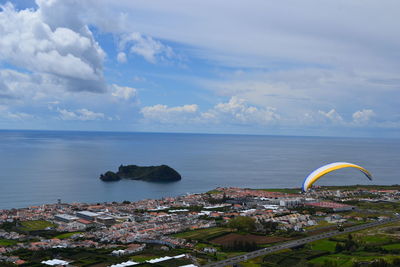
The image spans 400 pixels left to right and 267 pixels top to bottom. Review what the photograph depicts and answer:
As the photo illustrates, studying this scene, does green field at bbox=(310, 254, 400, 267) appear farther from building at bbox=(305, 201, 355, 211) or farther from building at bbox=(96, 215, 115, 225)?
building at bbox=(96, 215, 115, 225)

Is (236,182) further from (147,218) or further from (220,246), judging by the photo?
(220,246)

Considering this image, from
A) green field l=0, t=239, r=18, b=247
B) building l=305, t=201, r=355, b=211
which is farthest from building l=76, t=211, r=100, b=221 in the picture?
building l=305, t=201, r=355, b=211

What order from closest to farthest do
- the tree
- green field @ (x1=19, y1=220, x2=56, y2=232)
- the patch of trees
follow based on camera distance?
the patch of trees < the tree < green field @ (x1=19, y1=220, x2=56, y2=232)

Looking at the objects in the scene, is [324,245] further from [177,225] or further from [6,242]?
[6,242]

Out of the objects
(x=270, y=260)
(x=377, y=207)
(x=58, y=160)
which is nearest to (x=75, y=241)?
(x=270, y=260)

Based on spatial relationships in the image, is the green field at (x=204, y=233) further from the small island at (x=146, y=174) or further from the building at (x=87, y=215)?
the small island at (x=146, y=174)

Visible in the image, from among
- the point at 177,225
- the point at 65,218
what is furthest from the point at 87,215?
the point at 177,225
